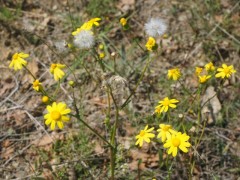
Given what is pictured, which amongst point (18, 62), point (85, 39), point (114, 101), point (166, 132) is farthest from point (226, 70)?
point (18, 62)

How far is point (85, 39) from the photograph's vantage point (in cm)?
289

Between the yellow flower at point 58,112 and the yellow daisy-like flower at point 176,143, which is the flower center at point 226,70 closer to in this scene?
the yellow daisy-like flower at point 176,143

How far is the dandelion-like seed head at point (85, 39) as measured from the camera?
2.86m

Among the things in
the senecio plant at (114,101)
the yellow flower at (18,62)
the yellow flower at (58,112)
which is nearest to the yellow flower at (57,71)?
the senecio plant at (114,101)

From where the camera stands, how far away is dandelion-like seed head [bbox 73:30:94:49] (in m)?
2.86

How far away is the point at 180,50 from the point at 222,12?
28.4 inches

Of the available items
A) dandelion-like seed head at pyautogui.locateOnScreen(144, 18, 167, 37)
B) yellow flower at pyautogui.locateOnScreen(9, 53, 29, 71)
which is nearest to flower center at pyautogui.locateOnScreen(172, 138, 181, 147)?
dandelion-like seed head at pyautogui.locateOnScreen(144, 18, 167, 37)

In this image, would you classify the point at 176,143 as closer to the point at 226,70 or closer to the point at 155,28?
the point at 226,70

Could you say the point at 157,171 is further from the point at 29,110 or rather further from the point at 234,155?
the point at 29,110

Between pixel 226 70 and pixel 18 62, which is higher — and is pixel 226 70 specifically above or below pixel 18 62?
below

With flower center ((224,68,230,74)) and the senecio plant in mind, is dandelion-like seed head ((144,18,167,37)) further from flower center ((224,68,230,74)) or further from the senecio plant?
flower center ((224,68,230,74))

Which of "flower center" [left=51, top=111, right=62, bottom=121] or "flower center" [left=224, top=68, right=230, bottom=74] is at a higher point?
"flower center" [left=224, top=68, right=230, bottom=74]

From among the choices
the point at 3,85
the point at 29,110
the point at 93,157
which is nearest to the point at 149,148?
the point at 93,157

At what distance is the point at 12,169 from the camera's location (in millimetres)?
3312
